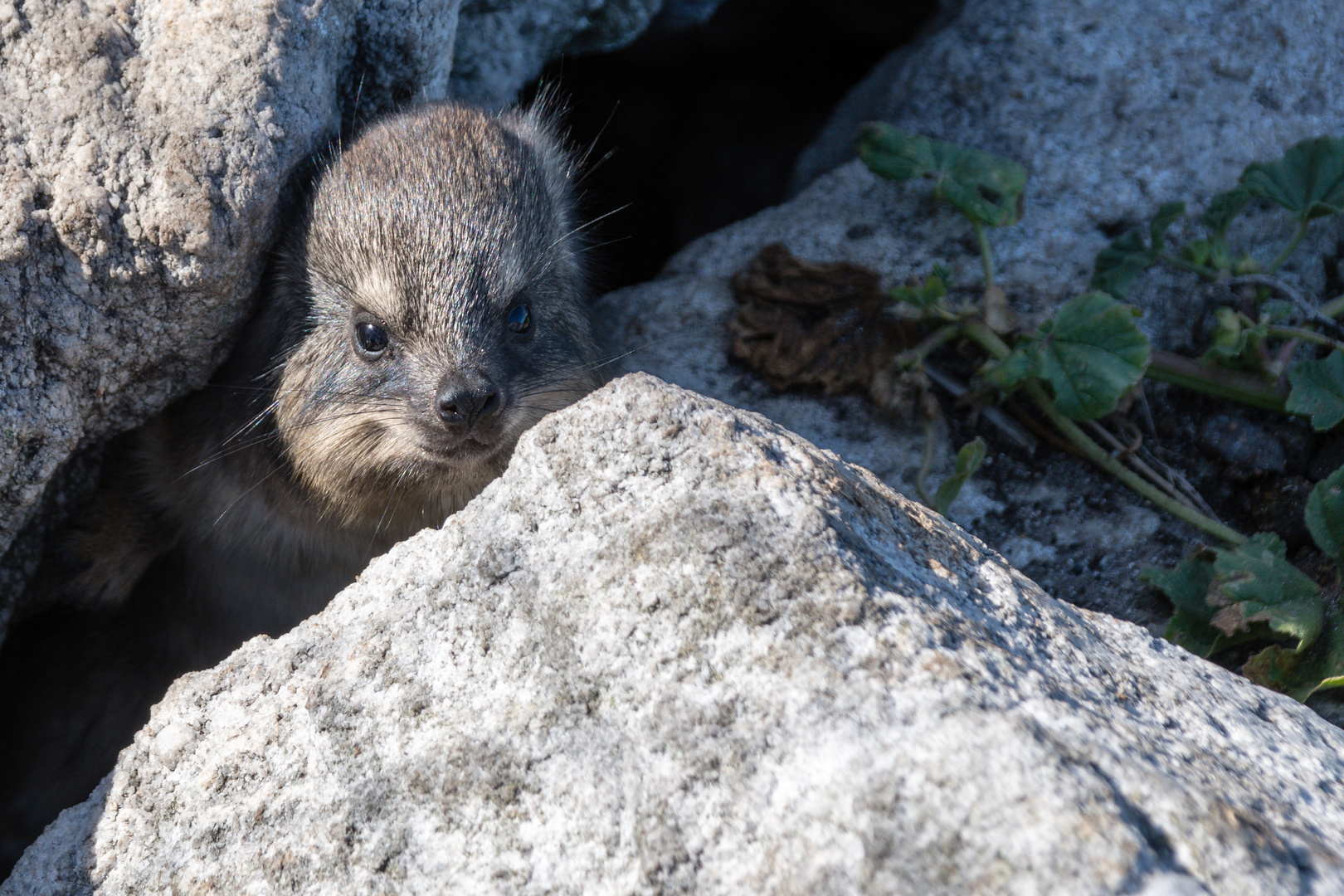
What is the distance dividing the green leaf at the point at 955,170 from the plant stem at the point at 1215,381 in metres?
0.70

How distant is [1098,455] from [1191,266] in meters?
0.72

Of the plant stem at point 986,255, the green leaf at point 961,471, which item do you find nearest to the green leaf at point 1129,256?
the plant stem at point 986,255

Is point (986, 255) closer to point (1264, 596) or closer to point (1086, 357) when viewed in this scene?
point (1086, 357)

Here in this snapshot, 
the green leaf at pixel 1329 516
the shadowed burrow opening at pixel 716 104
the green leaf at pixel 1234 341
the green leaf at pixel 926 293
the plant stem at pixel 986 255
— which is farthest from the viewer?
the shadowed burrow opening at pixel 716 104

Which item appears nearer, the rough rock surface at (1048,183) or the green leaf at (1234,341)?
the green leaf at (1234,341)

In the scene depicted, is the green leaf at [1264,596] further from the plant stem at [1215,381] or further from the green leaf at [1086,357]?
the plant stem at [1215,381]

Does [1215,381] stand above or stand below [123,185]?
above

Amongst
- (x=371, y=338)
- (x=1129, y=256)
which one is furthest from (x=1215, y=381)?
(x=371, y=338)

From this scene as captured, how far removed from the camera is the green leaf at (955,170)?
367 cm

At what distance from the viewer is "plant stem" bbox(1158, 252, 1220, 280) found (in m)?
3.52

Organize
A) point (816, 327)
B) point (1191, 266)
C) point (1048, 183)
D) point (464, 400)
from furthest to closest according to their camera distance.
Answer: point (1048, 183) < point (816, 327) < point (1191, 266) < point (464, 400)

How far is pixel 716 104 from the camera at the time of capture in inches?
240

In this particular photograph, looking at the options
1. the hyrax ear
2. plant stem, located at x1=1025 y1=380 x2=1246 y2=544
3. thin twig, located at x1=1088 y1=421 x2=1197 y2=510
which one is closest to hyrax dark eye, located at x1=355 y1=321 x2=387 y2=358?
the hyrax ear

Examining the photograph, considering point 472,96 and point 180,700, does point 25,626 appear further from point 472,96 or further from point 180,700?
point 472,96
